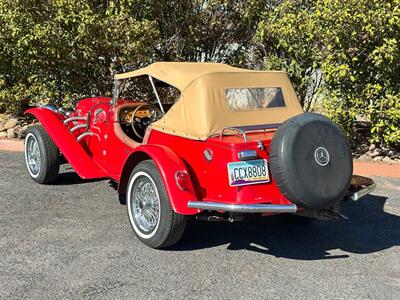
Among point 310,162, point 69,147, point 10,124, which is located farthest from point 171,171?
point 10,124

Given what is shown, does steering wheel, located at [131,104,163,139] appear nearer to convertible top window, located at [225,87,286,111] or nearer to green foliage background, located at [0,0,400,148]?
convertible top window, located at [225,87,286,111]

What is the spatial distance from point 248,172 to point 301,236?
51.0 inches

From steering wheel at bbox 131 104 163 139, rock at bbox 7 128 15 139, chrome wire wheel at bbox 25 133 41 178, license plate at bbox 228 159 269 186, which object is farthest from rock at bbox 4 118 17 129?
license plate at bbox 228 159 269 186

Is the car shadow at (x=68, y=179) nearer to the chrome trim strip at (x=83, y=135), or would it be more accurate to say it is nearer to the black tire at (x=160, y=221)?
the chrome trim strip at (x=83, y=135)

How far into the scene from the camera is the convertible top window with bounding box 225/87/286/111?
4.51 meters

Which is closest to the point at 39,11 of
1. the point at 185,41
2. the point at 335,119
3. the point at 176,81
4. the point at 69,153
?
the point at 185,41

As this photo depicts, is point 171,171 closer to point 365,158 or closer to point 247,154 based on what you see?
point 247,154

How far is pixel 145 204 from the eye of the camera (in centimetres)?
445

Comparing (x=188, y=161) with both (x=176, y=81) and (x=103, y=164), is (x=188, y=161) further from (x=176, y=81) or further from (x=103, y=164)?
(x=103, y=164)

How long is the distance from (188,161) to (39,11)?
5296 millimetres

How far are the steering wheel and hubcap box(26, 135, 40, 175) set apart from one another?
1522mm

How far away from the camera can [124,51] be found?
818 cm

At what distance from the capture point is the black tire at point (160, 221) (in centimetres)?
410

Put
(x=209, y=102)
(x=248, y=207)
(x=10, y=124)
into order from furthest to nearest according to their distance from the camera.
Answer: (x=10, y=124) → (x=209, y=102) → (x=248, y=207)
